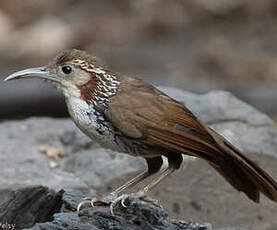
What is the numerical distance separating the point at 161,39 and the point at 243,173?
6.86 m

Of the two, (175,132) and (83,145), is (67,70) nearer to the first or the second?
(175,132)

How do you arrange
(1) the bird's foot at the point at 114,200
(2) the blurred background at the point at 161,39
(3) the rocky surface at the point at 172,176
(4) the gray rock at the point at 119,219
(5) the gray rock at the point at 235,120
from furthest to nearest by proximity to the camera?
(2) the blurred background at the point at 161,39 → (5) the gray rock at the point at 235,120 → (3) the rocky surface at the point at 172,176 → (1) the bird's foot at the point at 114,200 → (4) the gray rock at the point at 119,219

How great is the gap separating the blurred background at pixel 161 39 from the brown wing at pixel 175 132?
4724mm

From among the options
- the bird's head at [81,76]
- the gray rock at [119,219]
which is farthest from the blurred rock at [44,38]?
the gray rock at [119,219]

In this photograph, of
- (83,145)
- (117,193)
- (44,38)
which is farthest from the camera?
(44,38)

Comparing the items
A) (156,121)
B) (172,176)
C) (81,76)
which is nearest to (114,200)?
(156,121)

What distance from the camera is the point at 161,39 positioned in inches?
518

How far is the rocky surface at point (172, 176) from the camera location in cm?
765

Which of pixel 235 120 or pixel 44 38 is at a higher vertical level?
pixel 235 120

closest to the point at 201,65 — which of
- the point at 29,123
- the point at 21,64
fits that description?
the point at 21,64

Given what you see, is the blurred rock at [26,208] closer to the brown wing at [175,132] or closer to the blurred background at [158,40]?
the brown wing at [175,132]

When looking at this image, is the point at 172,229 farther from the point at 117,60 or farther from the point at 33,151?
the point at 117,60

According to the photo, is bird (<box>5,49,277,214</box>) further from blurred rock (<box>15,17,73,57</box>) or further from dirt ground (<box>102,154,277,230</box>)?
blurred rock (<box>15,17,73,57</box>)

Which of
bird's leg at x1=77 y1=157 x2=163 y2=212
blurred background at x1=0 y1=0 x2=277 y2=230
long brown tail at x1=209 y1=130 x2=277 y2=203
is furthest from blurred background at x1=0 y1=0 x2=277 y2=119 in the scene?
long brown tail at x1=209 y1=130 x2=277 y2=203
